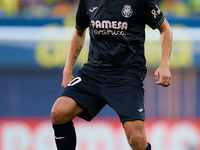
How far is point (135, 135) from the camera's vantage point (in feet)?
9.21

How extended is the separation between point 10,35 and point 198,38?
8.97 ft

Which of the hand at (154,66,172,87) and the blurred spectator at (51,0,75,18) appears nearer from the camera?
the hand at (154,66,172,87)

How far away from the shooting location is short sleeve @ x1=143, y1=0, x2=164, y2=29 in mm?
2973

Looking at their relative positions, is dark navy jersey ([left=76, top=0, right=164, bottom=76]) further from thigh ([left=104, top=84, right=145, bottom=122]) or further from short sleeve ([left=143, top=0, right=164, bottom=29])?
thigh ([left=104, top=84, right=145, bottom=122])

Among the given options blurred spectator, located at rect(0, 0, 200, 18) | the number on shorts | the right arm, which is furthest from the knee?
blurred spectator, located at rect(0, 0, 200, 18)

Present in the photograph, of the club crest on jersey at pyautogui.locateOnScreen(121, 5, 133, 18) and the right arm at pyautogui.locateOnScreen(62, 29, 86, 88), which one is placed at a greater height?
the club crest on jersey at pyautogui.locateOnScreen(121, 5, 133, 18)

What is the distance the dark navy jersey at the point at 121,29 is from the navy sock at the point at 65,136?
0.49 meters

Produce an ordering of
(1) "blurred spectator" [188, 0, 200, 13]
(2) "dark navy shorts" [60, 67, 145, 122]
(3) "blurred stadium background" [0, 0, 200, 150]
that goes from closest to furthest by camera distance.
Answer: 1. (2) "dark navy shorts" [60, 67, 145, 122]
2. (3) "blurred stadium background" [0, 0, 200, 150]
3. (1) "blurred spectator" [188, 0, 200, 13]

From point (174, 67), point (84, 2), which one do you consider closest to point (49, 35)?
point (174, 67)

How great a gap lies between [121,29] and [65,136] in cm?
85

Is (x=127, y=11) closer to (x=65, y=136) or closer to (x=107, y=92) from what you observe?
(x=107, y=92)

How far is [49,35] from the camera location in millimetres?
6234

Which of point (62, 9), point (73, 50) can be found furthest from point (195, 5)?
point (73, 50)

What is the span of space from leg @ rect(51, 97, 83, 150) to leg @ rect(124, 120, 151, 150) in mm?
389
